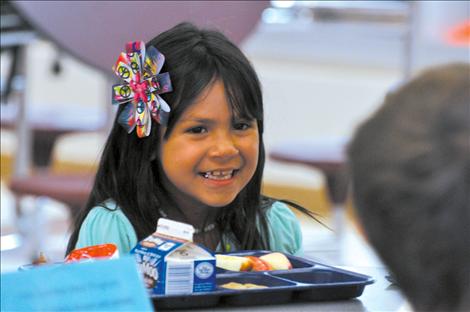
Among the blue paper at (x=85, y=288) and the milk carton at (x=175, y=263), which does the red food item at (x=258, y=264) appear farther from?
the blue paper at (x=85, y=288)

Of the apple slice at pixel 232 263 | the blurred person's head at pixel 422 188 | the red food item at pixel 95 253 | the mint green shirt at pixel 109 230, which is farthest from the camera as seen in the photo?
the mint green shirt at pixel 109 230

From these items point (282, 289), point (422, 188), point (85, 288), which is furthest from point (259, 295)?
point (422, 188)

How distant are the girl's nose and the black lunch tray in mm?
246

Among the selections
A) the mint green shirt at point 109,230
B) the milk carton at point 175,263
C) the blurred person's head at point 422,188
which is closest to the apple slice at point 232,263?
the milk carton at point 175,263

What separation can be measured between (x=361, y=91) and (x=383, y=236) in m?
4.21

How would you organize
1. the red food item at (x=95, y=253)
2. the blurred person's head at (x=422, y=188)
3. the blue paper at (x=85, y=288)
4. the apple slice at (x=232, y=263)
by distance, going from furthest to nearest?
1. the apple slice at (x=232, y=263)
2. the red food item at (x=95, y=253)
3. the blue paper at (x=85, y=288)
4. the blurred person's head at (x=422, y=188)

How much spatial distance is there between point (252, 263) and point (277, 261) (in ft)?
0.12

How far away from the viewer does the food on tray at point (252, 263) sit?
1270mm

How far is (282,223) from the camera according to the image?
64.9 inches

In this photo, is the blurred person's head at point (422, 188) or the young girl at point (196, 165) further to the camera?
the young girl at point (196, 165)

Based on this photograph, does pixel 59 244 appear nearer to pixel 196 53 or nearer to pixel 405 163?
pixel 196 53

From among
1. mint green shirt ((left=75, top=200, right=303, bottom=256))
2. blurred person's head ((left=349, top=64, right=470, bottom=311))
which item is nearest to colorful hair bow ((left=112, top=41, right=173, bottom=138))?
mint green shirt ((left=75, top=200, right=303, bottom=256))

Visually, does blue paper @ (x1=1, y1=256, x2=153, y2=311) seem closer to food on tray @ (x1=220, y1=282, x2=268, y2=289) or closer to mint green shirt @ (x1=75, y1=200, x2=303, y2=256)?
food on tray @ (x1=220, y1=282, x2=268, y2=289)

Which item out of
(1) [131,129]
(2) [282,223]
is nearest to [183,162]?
(1) [131,129]
